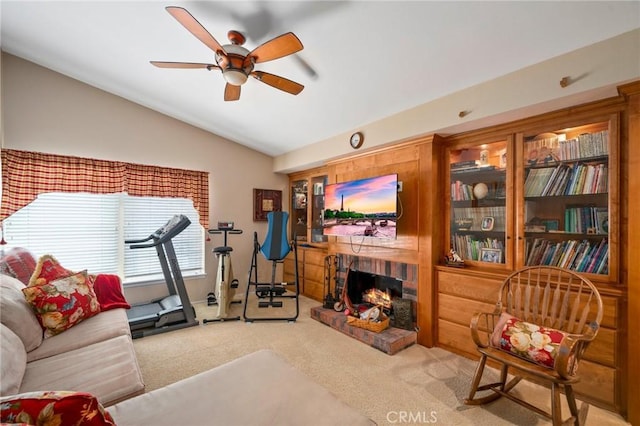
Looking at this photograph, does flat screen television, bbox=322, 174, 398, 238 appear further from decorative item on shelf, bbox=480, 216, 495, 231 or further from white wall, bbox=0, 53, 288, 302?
white wall, bbox=0, 53, 288, 302

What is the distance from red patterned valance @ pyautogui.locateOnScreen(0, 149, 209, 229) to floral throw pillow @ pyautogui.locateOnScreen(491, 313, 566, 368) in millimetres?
3827

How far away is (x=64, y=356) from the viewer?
163 centimetres

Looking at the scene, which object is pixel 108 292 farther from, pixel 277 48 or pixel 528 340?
pixel 528 340

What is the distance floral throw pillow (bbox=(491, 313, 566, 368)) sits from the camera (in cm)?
167

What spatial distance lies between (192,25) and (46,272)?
7.27 feet

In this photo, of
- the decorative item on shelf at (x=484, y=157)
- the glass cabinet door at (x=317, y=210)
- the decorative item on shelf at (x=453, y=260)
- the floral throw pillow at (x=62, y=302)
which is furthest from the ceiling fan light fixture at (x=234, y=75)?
the glass cabinet door at (x=317, y=210)

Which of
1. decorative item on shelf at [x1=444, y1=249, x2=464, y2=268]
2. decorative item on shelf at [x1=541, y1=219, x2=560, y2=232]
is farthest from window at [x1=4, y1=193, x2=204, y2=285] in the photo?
decorative item on shelf at [x1=541, y1=219, x2=560, y2=232]

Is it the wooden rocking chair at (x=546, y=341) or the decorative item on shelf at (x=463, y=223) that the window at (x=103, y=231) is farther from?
the wooden rocking chair at (x=546, y=341)

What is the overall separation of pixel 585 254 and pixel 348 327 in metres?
2.16

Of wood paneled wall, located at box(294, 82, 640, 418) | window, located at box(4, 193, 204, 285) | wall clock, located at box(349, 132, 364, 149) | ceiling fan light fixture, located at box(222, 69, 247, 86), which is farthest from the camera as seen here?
wall clock, located at box(349, 132, 364, 149)

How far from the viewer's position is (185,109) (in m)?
3.60

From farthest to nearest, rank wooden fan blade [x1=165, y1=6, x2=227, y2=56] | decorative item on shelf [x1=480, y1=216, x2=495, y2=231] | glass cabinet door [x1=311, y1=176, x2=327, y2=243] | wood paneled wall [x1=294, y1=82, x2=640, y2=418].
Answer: glass cabinet door [x1=311, y1=176, x2=327, y2=243] → decorative item on shelf [x1=480, y1=216, x2=495, y2=231] → wood paneled wall [x1=294, y1=82, x2=640, y2=418] → wooden fan blade [x1=165, y1=6, x2=227, y2=56]

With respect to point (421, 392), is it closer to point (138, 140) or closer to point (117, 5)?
point (117, 5)

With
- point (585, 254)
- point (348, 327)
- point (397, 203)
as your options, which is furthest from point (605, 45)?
point (348, 327)
